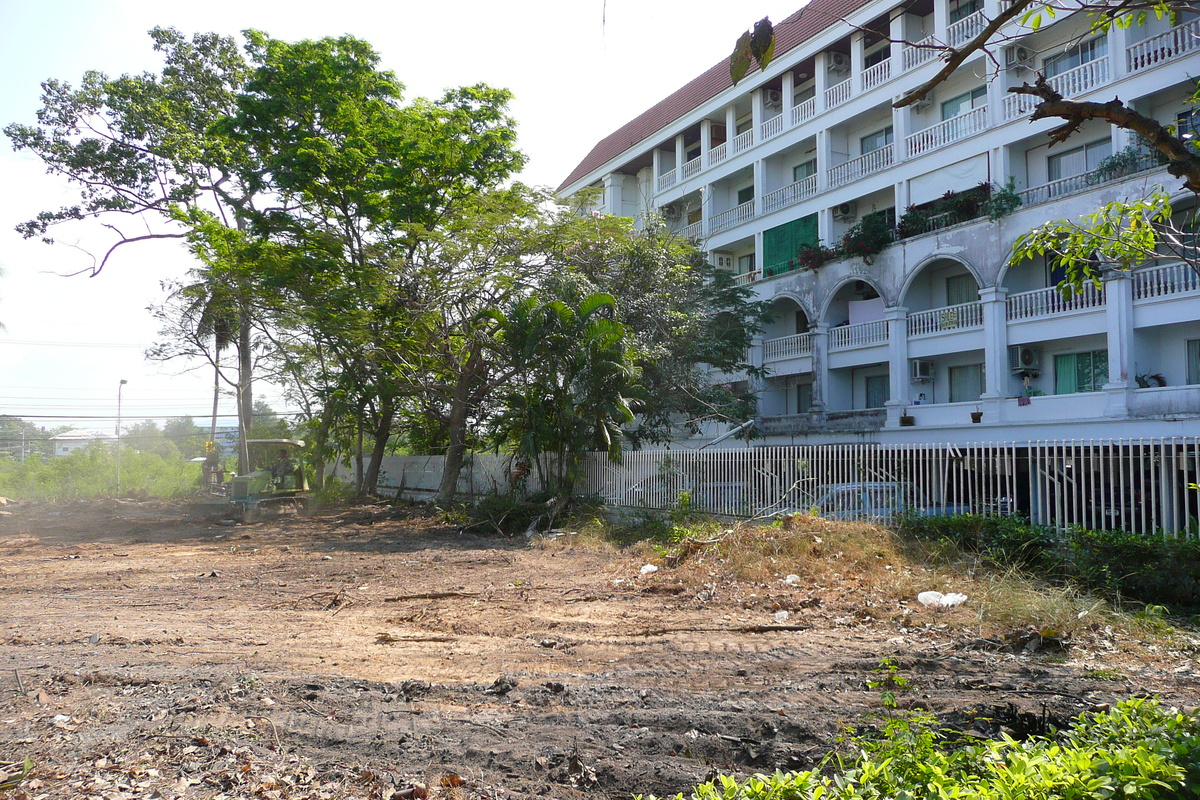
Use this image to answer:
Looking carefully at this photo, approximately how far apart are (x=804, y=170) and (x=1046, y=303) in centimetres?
1118

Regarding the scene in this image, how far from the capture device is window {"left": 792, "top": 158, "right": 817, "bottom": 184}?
28422 mm

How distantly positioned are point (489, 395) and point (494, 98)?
8.02 meters

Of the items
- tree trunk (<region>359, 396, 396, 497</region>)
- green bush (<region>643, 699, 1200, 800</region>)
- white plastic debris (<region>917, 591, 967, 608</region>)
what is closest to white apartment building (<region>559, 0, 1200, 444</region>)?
tree trunk (<region>359, 396, 396, 497</region>)

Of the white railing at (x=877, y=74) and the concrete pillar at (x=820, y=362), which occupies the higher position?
the white railing at (x=877, y=74)

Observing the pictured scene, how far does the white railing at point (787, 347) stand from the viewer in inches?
1080

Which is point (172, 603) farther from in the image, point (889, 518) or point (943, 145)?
point (943, 145)

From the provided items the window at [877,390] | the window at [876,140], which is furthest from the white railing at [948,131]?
the window at [877,390]

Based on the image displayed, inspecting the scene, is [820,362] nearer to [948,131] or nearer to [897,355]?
[897,355]

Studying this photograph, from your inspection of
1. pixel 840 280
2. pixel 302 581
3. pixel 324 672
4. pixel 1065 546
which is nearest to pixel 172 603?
pixel 302 581

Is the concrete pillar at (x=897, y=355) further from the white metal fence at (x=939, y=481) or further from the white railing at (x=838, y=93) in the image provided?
the white metal fence at (x=939, y=481)

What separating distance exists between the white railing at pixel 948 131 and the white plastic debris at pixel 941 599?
716 inches

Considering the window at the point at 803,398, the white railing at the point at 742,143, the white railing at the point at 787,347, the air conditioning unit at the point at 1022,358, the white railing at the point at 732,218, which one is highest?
the white railing at the point at 742,143

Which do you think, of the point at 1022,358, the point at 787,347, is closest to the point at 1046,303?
the point at 1022,358

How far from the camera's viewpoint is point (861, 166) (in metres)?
25.5
